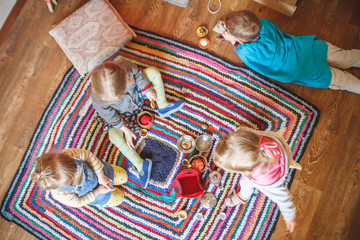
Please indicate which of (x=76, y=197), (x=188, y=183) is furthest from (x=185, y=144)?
(x=76, y=197)

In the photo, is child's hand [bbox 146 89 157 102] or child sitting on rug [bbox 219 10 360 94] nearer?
child sitting on rug [bbox 219 10 360 94]

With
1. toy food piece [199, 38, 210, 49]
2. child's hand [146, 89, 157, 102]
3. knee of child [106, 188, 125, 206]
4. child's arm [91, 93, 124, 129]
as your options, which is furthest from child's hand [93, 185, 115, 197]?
toy food piece [199, 38, 210, 49]

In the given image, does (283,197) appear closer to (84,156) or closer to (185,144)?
(185,144)

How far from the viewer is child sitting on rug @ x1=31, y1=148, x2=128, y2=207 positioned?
1107 millimetres

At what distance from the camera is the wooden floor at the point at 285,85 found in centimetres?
153

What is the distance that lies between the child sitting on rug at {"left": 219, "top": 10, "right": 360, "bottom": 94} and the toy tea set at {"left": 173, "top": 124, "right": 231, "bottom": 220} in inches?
20.8

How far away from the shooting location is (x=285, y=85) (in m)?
1.63

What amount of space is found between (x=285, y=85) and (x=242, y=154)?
78 cm

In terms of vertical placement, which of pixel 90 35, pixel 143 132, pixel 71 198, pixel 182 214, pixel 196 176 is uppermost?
pixel 90 35

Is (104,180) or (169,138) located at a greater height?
(169,138)

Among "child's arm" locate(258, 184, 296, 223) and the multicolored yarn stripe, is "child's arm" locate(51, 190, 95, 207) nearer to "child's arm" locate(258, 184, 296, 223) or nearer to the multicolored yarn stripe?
the multicolored yarn stripe

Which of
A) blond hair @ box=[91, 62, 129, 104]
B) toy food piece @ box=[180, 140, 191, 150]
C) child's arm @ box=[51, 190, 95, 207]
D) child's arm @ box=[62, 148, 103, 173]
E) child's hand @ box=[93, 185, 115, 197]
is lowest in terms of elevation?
child's arm @ box=[51, 190, 95, 207]

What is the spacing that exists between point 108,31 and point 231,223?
1.47 meters

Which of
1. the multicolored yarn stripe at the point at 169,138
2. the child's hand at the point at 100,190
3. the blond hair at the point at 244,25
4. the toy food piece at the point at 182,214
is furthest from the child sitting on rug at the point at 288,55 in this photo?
the child's hand at the point at 100,190
